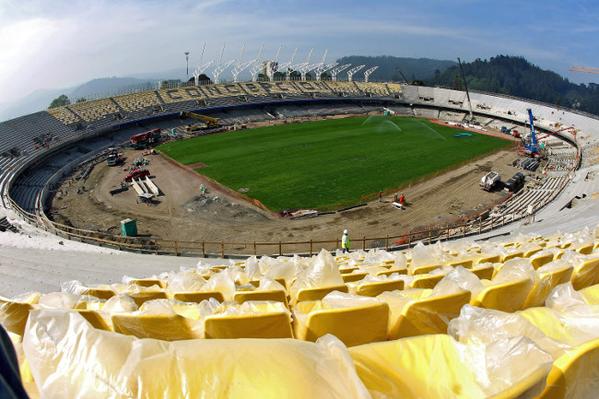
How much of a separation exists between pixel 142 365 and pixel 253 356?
21.7 inches

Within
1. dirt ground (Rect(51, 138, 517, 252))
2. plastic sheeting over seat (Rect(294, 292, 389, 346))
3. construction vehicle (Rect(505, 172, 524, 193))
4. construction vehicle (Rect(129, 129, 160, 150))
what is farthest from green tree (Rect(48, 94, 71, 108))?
plastic sheeting over seat (Rect(294, 292, 389, 346))

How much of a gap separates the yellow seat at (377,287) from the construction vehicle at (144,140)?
1588 inches

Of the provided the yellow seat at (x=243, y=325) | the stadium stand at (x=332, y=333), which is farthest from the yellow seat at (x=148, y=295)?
the yellow seat at (x=243, y=325)

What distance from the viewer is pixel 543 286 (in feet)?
13.1

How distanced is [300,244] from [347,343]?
17433mm

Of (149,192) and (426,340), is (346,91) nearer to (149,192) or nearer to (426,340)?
(149,192)

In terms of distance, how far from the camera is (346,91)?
6688 cm

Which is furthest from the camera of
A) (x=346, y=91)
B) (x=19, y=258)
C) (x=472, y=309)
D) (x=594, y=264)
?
(x=346, y=91)

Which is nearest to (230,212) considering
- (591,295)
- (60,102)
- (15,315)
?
(15,315)

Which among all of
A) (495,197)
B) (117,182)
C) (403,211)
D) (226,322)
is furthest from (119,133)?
(226,322)

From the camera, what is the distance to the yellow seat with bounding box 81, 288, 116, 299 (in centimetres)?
510

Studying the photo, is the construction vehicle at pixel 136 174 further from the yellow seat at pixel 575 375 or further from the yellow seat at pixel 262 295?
the yellow seat at pixel 575 375

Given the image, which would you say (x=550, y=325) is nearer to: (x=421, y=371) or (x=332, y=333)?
(x=421, y=371)

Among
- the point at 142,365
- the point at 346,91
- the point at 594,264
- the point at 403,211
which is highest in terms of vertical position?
the point at 346,91
